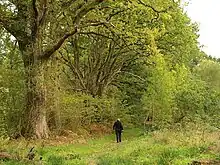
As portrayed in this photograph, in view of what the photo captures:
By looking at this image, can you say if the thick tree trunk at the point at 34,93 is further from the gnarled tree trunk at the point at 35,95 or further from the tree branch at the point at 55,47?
the tree branch at the point at 55,47

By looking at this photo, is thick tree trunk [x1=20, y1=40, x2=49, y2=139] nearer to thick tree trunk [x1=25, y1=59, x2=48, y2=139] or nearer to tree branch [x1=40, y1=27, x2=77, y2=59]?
thick tree trunk [x1=25, y1=59, x2=48, y2=139]

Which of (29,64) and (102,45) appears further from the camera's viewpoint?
(102,45)

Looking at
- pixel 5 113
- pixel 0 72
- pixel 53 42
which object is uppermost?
pixel 53 42

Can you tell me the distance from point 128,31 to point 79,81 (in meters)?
15.2

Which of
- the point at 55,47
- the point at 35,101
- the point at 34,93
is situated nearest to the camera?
the point at 55,47

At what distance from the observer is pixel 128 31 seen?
32.9 meters

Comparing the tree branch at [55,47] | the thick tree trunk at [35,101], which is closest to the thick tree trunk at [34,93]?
the thick tree trunk at [35,101]

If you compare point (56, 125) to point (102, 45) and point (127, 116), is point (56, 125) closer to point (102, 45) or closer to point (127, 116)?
point (127, 116)

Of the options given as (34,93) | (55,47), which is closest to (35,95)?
(34,93)

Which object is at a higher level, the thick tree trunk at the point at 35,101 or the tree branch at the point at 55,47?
the tree branch at the point at 55,47

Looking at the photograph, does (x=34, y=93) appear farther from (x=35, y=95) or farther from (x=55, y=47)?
(x=55, y=47)

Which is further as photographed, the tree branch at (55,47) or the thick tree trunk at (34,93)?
the thick tree trunk at (34,93)

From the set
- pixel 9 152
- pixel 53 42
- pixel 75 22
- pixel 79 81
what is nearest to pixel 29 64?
pixel 53 42

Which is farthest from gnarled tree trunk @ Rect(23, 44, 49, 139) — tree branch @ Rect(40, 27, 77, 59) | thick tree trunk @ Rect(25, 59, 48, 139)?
tree branch @ Rect(40, 27, 77, 59)
